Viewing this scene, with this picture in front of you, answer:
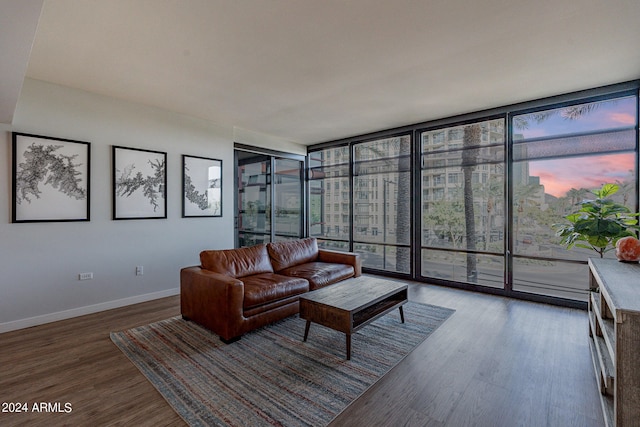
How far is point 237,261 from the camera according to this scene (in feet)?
11.9

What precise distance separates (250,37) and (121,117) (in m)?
2.46

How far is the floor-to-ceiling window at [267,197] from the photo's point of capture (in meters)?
5.51

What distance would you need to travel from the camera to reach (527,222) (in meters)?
4.08

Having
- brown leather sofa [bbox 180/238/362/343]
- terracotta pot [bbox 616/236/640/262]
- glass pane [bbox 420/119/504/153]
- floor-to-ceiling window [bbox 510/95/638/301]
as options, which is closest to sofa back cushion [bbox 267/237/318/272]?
brown leather sofa [bbox 180/238/362/343]

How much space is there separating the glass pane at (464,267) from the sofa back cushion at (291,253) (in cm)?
195

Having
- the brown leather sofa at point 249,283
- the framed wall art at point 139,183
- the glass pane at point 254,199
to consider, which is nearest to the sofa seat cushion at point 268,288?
the brown leather sofa at point 249,283

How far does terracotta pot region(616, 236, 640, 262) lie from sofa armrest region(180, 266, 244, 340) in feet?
11.1

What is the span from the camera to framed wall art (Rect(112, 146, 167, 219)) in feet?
12.5

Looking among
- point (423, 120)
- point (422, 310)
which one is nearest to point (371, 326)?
point (422, 310)

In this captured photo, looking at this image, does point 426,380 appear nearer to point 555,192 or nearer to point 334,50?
point 334,50

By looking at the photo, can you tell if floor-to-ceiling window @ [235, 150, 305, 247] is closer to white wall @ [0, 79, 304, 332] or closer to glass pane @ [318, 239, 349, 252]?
glass pane @ [318, 239, 349, 252]

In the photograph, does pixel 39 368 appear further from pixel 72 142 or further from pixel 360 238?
pixel 360 238

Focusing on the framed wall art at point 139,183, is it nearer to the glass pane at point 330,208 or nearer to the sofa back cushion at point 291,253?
the sofa back cushion at point 291,253

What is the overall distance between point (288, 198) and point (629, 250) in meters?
5.17
